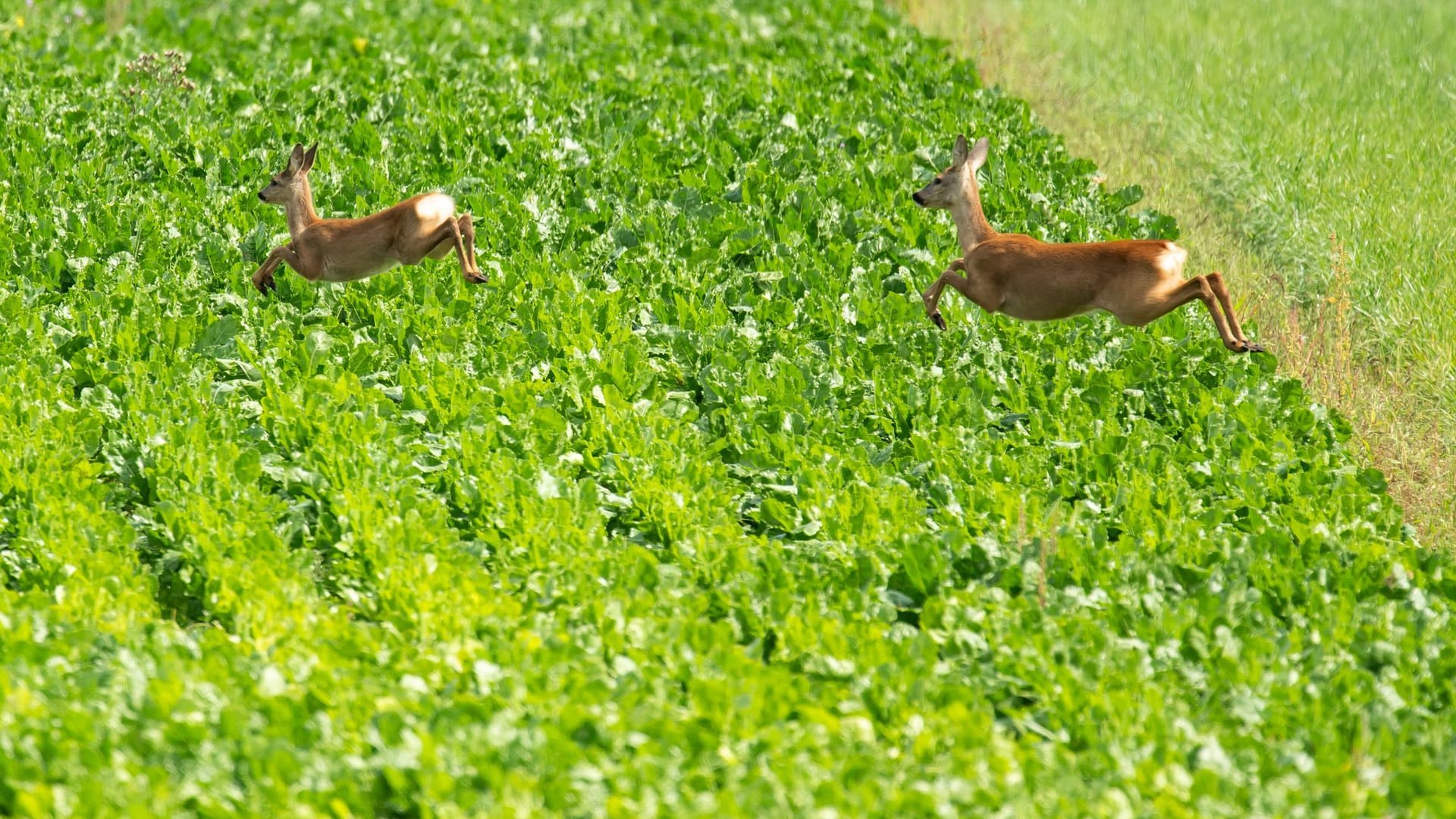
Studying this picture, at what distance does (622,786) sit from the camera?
440 centimetres

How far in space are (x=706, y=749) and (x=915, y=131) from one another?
6821mm

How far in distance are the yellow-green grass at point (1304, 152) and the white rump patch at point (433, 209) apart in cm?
395

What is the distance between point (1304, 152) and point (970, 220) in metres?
6.48

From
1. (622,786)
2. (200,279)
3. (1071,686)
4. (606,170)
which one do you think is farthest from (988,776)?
(606,170)

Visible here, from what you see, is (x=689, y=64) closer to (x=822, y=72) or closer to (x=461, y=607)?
(x=822, y=72)

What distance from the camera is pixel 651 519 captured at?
6168 mm

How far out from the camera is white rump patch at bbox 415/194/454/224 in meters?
6.02

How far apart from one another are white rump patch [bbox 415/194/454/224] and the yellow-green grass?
13.0 ft

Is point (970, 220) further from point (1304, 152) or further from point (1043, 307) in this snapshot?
point (1304, 152)

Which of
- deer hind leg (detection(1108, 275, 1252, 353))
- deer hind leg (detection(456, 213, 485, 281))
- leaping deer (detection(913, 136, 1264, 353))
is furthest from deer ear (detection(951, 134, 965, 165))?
deer hind leg (detection(456, 213, 485, 281))

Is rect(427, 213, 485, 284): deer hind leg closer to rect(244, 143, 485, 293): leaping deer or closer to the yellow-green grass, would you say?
rect(244, 143, 485, 293): leaping deer

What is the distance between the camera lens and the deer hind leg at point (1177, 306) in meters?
5.54

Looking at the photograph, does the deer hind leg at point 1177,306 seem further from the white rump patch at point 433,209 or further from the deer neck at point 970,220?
the white rump patch at point 433,209

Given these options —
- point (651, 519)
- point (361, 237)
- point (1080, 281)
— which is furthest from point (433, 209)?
point (1080, 281)
